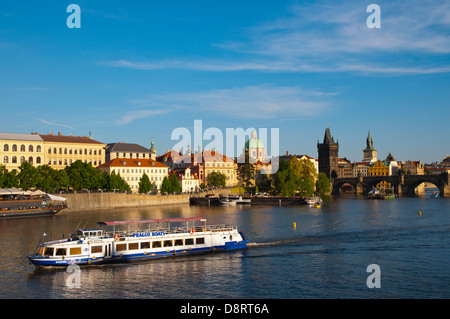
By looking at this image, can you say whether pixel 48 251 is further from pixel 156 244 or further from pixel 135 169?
pixel 135 169

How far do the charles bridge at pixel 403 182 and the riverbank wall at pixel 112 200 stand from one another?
86880mm

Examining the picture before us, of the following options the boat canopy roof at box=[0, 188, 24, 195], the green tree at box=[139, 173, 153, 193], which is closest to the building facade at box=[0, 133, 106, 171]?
the green tree at box=[139, 173, 153, 193]

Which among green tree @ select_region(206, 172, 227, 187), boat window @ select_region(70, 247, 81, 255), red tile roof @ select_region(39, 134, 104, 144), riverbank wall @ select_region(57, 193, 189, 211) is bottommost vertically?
boat window @ select_region(70, 247, 81, 255)

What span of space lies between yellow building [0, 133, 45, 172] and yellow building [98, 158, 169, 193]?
16.3 meters

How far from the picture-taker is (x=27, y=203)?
8238 cm

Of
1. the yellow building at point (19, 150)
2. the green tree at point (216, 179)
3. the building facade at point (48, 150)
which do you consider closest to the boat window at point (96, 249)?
the building facade at point (48, 150)

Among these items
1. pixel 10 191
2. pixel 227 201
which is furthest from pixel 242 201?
pixel 10 191

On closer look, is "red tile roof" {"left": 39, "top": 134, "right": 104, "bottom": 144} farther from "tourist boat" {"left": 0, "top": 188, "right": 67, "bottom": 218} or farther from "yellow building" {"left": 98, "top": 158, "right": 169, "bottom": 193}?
"tourist boat" {"left": 0, "top": 188, "right": 67, "bottom": 218}

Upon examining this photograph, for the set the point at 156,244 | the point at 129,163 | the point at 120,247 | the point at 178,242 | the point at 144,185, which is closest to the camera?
the point at 120,247

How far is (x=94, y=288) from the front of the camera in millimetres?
32125

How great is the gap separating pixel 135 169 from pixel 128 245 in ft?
278

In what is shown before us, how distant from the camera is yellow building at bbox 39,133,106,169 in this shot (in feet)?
375
